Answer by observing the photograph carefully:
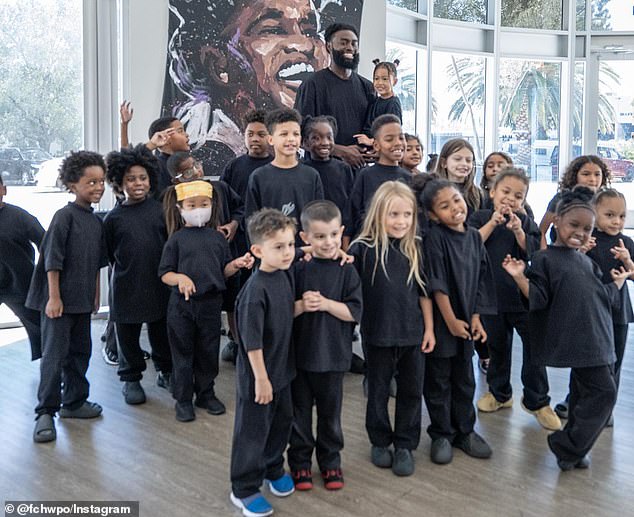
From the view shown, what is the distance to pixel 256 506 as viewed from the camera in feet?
7.98

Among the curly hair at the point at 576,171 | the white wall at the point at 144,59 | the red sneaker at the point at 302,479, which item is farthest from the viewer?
the white wall at the point at 144,59

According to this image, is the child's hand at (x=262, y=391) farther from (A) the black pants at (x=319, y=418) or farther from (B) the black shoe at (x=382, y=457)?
(B) the black shoe at (x=382, y=457)

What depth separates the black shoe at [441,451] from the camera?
2857 mm

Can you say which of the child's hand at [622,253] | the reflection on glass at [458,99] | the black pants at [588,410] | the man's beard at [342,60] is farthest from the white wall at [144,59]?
the reflection on glass at [458,99]

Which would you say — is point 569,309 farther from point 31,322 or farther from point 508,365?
point 31,322

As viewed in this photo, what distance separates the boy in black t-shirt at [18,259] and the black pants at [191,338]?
1.01m

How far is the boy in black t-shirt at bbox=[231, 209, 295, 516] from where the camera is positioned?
2.39 metres

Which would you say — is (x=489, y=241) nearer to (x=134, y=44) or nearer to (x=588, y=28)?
(x=134, y=44)

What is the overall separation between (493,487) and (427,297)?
0.77 meters

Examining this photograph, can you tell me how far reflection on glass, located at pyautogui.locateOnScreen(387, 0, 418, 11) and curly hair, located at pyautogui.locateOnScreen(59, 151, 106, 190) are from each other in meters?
5.18

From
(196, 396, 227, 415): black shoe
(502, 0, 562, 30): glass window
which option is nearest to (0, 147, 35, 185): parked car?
(196, 396, 227, 415): black shoe

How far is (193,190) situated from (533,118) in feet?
23.3

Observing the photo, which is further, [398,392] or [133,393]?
[133,393]


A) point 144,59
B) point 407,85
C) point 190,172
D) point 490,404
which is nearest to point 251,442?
point 490,404
